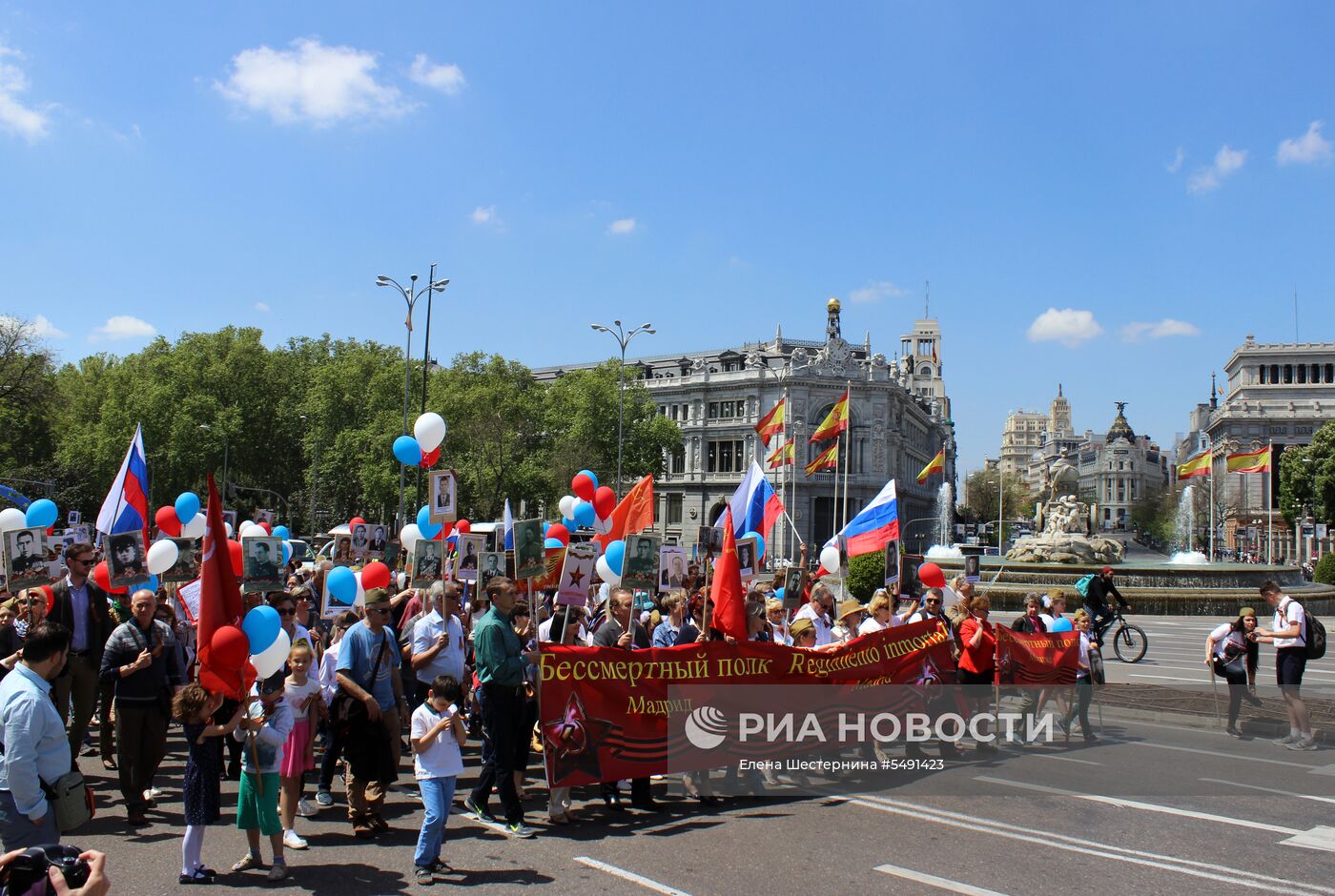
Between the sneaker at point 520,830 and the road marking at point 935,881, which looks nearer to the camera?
the road marking at point 935,881

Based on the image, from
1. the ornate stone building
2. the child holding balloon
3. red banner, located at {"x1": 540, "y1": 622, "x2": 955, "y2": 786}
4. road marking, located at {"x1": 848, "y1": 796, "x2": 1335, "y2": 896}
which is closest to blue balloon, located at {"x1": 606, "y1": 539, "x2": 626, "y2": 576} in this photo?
red banner, located at {"x1": 540, "y1": 622, "x2": 955, "y2": 786}

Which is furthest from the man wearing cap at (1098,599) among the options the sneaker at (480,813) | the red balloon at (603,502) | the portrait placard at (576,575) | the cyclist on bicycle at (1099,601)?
the sneaker at (480,813)

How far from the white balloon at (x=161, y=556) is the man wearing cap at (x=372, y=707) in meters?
5.09

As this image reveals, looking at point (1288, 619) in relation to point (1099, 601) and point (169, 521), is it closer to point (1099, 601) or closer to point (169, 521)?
point (1099, 601)

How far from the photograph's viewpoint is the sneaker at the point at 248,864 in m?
7.14

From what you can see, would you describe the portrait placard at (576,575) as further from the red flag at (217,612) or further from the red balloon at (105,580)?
the red balloon at (105,580)

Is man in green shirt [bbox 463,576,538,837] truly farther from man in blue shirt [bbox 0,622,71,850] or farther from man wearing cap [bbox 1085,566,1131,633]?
man wearing cap [bbox 1085,566,1131,633]

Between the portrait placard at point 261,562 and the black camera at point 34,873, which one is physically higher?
the portrait placard at point 261,562

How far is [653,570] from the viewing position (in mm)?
12680

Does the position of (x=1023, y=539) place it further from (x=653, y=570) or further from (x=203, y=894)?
(x=203, y=894)

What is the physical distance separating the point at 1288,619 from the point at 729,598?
6.66 m

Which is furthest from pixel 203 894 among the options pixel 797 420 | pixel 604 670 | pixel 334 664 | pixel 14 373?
pixel 797 420

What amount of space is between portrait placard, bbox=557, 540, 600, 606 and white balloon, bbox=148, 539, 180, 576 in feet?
15.7

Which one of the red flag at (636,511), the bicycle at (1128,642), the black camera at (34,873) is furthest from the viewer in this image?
the bicycle at (1128,642)
